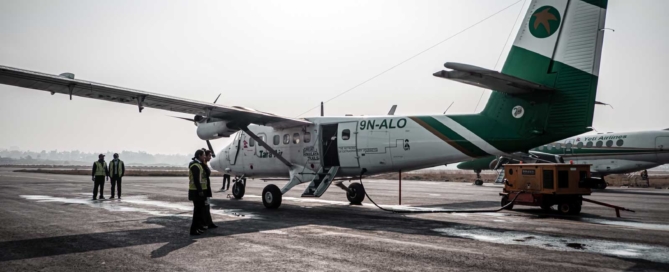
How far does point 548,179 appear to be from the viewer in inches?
591

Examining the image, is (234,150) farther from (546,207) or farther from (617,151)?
(617,151)

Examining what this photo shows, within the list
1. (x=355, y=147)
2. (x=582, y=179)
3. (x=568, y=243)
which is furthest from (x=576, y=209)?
(x=355, y=147)

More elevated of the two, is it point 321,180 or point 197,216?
point 321,180

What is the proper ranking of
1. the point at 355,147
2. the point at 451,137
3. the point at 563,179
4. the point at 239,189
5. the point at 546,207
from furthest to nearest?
the point at 239,189 < the point at 355,147 < the point at 546,207 < the point at 563,179 < the point at 451,137

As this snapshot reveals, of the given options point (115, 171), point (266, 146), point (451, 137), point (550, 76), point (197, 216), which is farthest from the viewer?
point (115, 171)

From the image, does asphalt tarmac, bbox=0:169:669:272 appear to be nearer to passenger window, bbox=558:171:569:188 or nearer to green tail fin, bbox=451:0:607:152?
passenger window, bbox=558:171:569:188

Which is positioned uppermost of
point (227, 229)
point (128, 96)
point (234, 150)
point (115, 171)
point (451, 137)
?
point (128, 96)

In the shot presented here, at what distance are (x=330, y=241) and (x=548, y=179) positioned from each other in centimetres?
926

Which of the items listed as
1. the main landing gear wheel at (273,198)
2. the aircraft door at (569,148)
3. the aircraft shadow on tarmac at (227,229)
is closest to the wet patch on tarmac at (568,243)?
the aircraft shadow on tarmac at (227,229)

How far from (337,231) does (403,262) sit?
3.75 metres

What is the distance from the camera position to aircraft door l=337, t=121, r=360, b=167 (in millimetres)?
16375

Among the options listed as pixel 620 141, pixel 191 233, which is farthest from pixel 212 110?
pixel 620 141

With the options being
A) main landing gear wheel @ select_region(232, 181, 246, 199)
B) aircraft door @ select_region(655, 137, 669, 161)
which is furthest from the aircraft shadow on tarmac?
aircraft door @ select_region(655, 137, 669, 161)

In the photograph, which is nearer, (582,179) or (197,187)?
(197,187)
